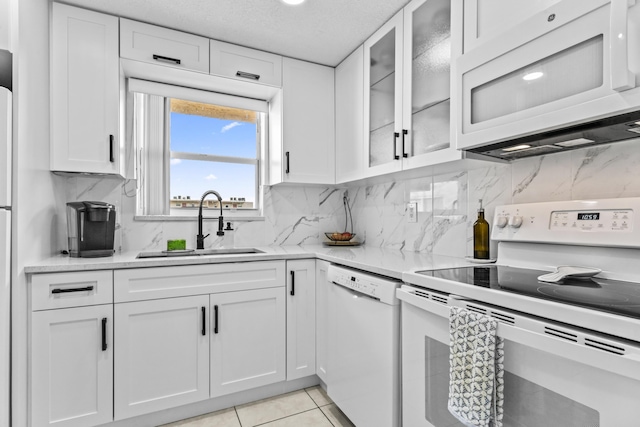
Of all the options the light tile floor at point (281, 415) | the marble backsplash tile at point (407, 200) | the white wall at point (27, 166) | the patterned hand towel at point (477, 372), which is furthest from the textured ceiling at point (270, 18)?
the light tile floor at point (281, 415)

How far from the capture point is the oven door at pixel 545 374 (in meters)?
0.67

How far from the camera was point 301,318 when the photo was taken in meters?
2.11

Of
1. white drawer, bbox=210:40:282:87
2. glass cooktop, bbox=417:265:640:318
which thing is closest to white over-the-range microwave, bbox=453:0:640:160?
glass cooktop, bbox=417:265:640:318

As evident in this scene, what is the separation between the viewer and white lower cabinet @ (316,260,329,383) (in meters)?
2.01

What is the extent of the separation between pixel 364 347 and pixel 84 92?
204cm

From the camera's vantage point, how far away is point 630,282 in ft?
3.47

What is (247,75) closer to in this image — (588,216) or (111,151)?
(111,151)

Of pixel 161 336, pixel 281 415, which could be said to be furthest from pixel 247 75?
pixel 281 415

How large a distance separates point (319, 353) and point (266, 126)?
1751mm

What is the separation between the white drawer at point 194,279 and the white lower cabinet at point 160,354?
0.05 metres

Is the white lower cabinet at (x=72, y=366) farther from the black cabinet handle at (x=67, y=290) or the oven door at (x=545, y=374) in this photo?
the oven door at (x=545, y=374)

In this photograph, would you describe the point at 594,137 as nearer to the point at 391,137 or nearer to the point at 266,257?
the point at 391,137

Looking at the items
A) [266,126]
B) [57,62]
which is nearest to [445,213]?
[266,126]

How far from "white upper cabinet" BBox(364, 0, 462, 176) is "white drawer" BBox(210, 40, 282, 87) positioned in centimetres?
66
